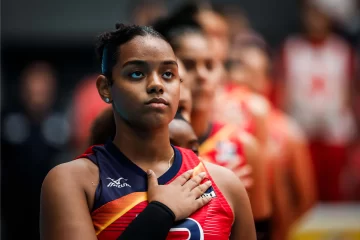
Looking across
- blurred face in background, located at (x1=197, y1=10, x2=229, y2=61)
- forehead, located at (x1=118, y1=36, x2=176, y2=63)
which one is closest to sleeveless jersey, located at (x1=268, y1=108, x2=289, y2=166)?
blurred face in background, located at (x1=197, y1=10, x2=229, y2=61)

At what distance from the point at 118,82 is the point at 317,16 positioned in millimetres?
8527

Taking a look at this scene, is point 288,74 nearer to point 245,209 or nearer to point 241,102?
point 241,102

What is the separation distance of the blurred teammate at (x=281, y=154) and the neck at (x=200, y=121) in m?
1.81

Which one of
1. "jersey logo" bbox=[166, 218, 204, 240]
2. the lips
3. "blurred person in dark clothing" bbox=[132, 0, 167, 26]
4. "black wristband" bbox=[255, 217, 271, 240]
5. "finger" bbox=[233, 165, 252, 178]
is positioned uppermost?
"blurred person in dark clothing" bbox=[132, 0, 167, 26]

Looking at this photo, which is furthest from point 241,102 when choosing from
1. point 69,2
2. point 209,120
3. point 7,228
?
point 69,2

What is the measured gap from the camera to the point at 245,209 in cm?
353

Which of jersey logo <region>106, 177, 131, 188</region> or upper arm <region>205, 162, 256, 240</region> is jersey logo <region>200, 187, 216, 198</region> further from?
jersey logo <region>106, 177, 131, 188</region>

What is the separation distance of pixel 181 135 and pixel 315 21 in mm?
7838

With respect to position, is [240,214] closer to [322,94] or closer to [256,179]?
[256,179]

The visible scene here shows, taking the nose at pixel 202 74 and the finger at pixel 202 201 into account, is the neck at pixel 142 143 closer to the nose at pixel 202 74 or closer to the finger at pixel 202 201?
the finger at pixel 202 201

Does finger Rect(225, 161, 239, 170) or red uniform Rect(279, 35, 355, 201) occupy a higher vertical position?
red uniform Rect(279, 35, 355, 201)

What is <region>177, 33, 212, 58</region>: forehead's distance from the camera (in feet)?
17.1

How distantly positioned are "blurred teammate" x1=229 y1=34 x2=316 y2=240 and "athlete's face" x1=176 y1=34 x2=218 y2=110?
1936mm

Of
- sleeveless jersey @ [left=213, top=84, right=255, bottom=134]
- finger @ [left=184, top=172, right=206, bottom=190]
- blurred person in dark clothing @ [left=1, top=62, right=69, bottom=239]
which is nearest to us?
finger @ [left=184, top=172, right=206, bottom=190]
